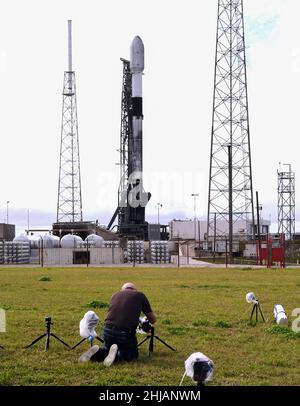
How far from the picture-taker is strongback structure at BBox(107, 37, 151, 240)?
Answer: 81.2m

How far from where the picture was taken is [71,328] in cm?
1332

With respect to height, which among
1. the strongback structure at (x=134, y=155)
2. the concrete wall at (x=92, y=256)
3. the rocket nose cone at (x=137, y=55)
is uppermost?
the rocket nose cone at (x=137, y=55)

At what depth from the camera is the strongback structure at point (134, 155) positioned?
267 ft

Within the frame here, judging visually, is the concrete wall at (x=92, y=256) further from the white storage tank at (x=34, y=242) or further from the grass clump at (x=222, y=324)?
the grass clump at (x=222, y=324)

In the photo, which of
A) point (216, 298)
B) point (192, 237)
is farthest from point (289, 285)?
point (192, 237)

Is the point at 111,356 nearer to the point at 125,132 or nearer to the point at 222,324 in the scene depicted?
the point at 222,324

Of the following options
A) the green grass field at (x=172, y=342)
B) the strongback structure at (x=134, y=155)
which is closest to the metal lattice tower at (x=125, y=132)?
the strongback structure at (x=134, y=155)

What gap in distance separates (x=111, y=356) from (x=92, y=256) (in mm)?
52549

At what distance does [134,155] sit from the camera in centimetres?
8212

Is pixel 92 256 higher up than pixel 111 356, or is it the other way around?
pixel 111 356

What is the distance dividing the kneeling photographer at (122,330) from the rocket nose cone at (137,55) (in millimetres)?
73195

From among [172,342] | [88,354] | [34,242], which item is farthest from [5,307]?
[34,242]
